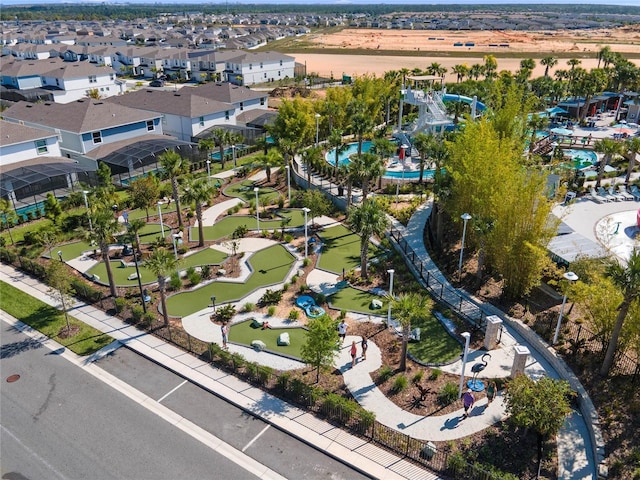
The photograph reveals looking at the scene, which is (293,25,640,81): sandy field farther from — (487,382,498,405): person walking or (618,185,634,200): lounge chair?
(487,382,498,405): person walking

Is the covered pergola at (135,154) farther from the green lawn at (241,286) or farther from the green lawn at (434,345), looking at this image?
the green lawn at (434,345)

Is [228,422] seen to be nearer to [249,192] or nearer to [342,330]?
[342,330]

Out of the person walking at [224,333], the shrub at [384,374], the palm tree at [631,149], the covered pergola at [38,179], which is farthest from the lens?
the covered pergola at [38,179]

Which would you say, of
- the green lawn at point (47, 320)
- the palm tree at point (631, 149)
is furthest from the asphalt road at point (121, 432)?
the palm tree at point (631, 149)

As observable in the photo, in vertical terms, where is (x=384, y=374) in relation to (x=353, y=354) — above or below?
below

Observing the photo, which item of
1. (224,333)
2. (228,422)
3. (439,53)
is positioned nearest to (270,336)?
(224,333)

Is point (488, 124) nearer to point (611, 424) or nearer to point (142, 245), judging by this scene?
point (611, 424)

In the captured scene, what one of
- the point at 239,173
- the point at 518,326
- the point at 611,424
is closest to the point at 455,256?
the point at 518,326
